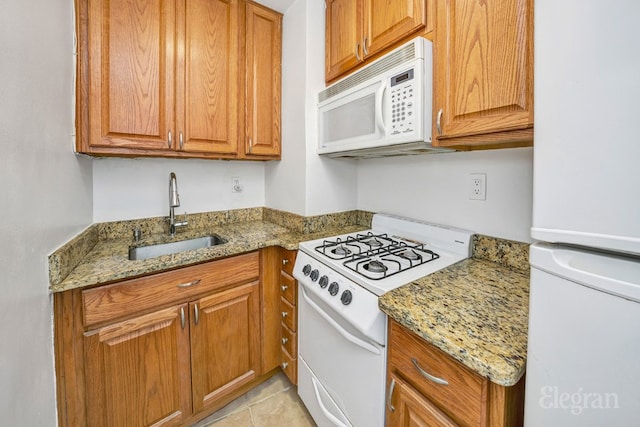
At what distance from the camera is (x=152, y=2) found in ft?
4.24

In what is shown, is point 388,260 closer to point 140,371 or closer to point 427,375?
point 427,375

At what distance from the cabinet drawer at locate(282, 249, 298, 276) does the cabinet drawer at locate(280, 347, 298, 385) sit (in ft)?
1.61

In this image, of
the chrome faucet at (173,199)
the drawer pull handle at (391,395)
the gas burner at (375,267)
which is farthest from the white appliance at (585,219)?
the chrome faucet at (173,199)

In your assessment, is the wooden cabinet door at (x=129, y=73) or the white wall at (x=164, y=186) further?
the white wall at (x=164, y=186)

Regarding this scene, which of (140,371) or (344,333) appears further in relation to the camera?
(140,371)

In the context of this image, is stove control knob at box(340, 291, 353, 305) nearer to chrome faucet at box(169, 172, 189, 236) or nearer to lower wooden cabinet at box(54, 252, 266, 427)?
lower wooden cabinet at box(54, 252, 266, 427)

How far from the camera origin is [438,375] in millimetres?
661

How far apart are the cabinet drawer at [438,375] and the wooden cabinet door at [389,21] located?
1189 mm

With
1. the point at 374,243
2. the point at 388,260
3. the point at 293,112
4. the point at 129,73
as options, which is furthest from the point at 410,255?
the point at 129,73

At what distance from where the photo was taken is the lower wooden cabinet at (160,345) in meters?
0.95

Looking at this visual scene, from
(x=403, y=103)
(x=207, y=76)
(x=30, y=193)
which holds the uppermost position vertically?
(x=207, y=76)

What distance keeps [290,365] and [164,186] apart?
4.48 feet

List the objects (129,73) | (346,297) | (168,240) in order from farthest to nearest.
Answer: (168,240)
(129,73)
(346,297)

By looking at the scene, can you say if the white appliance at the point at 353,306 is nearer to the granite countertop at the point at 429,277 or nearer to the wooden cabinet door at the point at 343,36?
the granite countertop at the point at 429,277
